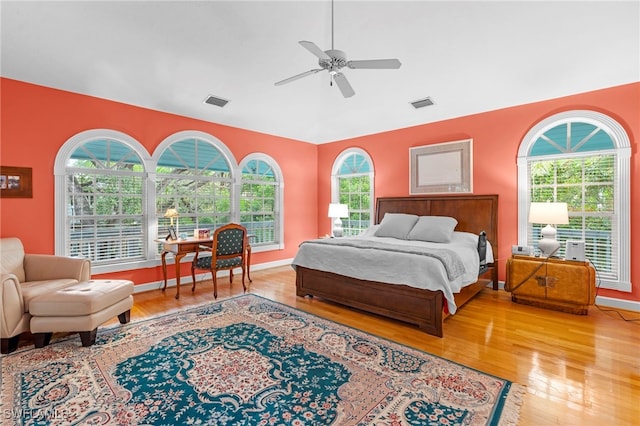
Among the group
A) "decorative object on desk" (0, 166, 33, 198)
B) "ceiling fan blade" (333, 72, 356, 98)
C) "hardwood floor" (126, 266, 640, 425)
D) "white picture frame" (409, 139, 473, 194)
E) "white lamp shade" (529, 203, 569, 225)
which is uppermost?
"ceiling fan blade" (333, 72, 356, 98)

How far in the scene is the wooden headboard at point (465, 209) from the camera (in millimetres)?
4645

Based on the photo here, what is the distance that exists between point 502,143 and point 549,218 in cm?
140

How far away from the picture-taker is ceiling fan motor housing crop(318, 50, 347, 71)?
2.78 m

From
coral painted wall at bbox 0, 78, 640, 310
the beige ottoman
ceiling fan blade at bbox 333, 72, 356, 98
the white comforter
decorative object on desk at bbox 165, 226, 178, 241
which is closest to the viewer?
the beige ottoman

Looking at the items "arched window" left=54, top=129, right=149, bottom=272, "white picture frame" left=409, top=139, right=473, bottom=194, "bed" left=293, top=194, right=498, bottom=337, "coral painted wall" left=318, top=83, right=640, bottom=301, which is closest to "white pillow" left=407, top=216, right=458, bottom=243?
"bed" left=293, top=194, right=498, bottom=337

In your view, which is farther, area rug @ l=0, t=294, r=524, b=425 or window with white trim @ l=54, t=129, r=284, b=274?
window with white trim @ l=54, t=129, r=284, b=274

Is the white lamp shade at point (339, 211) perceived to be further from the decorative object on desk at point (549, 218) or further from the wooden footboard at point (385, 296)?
the decorative object on desk at point (549, 218)

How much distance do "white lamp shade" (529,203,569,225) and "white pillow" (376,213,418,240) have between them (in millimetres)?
1563

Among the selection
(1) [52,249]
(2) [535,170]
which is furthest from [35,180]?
(2) [535,170]

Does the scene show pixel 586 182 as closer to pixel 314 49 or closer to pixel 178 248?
pixel 314 49

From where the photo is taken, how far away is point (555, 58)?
3600 mm

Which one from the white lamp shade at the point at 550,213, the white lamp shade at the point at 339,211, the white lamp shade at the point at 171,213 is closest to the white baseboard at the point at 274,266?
the white lamp shade at the point at 171,213

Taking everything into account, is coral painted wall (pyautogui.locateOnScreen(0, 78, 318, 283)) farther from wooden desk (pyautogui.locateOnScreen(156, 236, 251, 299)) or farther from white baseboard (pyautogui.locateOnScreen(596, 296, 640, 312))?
white baseboard (pyautogui.locateOnScreen(596, 296, 640, 312))

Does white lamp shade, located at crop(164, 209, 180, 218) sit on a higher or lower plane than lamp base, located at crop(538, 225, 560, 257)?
higher
